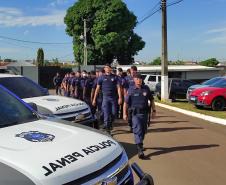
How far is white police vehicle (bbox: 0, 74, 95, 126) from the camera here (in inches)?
358

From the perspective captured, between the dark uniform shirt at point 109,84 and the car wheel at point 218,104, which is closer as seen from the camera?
the dark uniform shirt at point 109,84

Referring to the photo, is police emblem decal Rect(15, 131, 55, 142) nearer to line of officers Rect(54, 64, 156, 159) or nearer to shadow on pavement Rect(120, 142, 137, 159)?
line of officers Rect(54, 64, 156, 159)

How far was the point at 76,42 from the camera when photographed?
56250 mm

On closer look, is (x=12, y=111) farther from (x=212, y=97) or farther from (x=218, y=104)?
(x=218, y=104)

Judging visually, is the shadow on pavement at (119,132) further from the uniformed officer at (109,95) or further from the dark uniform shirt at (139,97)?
the dark uniform shirt at (139,97)

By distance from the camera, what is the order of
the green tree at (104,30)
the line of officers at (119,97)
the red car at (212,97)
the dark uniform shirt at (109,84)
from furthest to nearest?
the green tree at (104,30)
the red car at (212,97)
the dark uniform shirt at (109,84)
the line of officers at (119,97)

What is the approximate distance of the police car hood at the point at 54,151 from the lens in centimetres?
328

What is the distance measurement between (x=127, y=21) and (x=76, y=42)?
7009 mm

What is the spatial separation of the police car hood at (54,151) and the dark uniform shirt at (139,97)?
4889 millimetres

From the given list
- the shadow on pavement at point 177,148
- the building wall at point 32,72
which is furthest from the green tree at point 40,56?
the shadow on pavement at point 177,148

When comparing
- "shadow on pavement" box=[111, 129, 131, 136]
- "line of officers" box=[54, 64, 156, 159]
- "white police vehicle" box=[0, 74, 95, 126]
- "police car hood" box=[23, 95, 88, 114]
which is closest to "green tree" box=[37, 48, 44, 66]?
"line of officers" box=[54, 64, 156, 159]

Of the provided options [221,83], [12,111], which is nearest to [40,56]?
[221,83]

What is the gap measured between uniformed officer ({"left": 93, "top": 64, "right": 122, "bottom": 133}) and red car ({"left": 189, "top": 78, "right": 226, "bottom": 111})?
7661 mm

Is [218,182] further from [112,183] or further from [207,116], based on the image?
[207,116]
